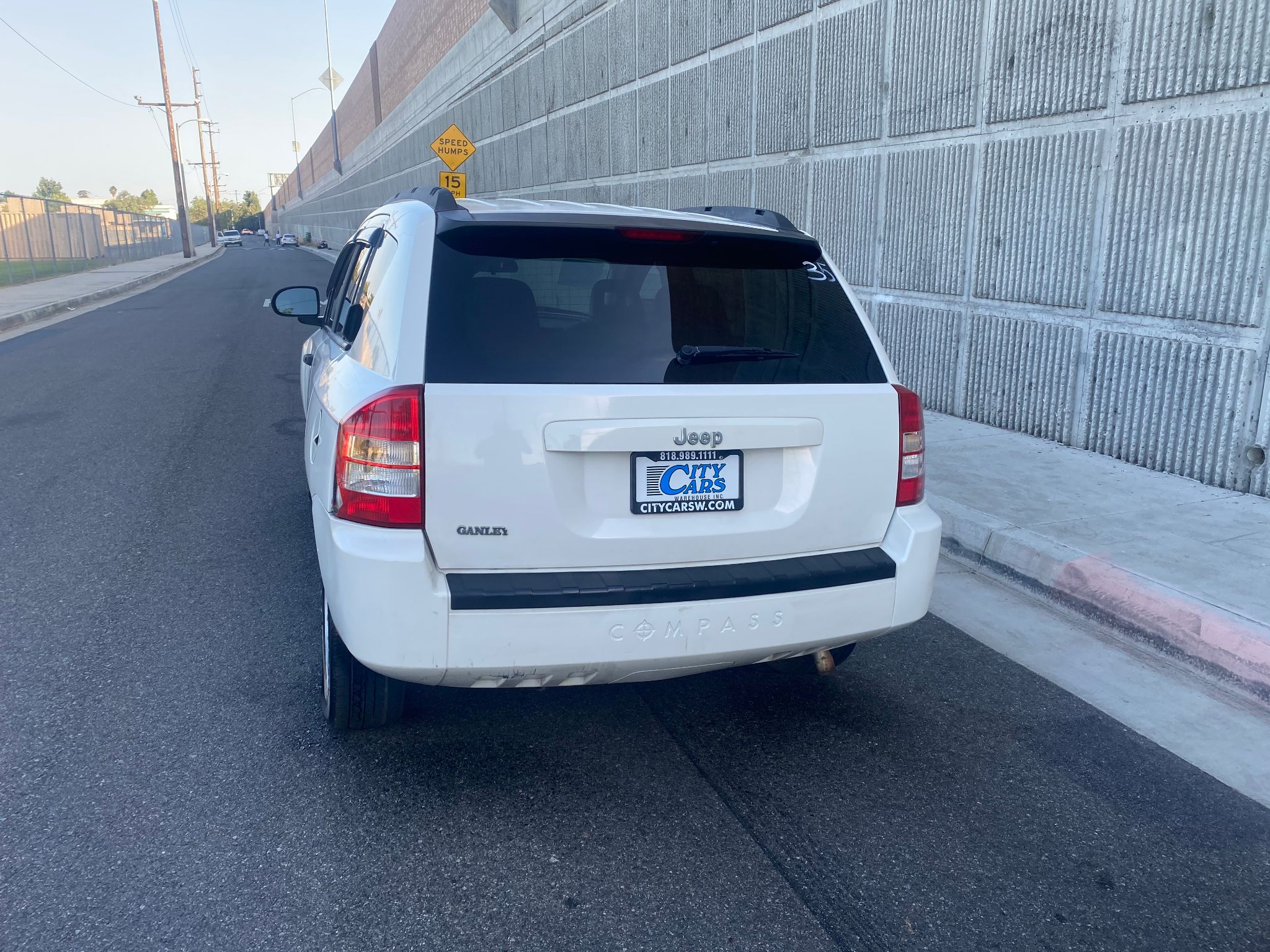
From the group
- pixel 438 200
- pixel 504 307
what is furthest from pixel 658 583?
pixel 438 200

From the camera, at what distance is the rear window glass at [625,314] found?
9.58 ft

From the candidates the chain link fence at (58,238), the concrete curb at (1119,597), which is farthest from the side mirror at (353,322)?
the chain link fence at (58,238)

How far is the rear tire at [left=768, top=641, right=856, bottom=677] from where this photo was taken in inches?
153

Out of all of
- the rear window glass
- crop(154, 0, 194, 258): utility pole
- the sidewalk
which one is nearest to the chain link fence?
crop(154, 0, 194, 258): utility pole

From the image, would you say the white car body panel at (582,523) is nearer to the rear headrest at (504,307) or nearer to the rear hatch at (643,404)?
the rear hatch at (643,404)

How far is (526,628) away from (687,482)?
2.09 feet

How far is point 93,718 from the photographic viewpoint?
3.53 m

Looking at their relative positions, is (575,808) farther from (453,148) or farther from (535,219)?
(453,148)

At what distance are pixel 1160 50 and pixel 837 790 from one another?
5.44m

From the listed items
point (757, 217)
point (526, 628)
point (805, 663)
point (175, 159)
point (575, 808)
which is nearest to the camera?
point (526, 628)

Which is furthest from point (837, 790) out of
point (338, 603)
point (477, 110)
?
point (477, 110)

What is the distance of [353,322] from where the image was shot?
369 cm

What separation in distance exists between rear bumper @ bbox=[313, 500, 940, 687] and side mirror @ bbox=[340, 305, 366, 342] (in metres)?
0.76

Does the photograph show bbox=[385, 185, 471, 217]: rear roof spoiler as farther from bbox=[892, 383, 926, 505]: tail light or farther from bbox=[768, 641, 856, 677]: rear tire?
bbox=[768, 641, 856, 677]: rear tire
